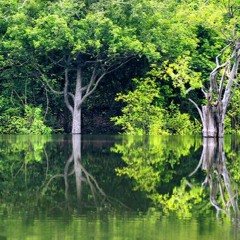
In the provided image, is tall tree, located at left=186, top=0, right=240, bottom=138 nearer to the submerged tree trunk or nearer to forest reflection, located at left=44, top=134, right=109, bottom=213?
the submerged tree trunk

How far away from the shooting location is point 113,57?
21.8 metres

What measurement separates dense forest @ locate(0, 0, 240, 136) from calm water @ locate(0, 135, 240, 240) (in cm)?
992

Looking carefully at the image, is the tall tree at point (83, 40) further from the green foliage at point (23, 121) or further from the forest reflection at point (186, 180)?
the forest reflection at point (186, 180)

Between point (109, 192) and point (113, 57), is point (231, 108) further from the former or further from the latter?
point (109, 192)

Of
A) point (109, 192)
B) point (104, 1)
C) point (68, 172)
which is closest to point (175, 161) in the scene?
point (68, 172)

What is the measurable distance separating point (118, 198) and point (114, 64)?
666 inches

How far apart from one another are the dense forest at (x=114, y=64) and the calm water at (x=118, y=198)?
9918mm

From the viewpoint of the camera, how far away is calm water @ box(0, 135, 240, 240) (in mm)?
4543

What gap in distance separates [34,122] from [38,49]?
8.03ft

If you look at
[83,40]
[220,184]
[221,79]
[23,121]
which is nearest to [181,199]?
[220,184]

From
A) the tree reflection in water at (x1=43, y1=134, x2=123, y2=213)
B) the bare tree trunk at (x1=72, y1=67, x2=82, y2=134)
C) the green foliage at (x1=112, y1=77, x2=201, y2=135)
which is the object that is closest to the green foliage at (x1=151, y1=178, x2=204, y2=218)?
the tree reflection in water at (x1=43, y1=134, x2=123, y2=213)

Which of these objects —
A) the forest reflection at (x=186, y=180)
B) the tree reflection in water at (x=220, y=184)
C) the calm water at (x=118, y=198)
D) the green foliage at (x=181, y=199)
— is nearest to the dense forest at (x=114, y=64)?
the forest reflection at (x=186, y=180)

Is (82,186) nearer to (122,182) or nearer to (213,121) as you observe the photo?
(122,182)

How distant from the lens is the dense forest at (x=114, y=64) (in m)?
20.5
